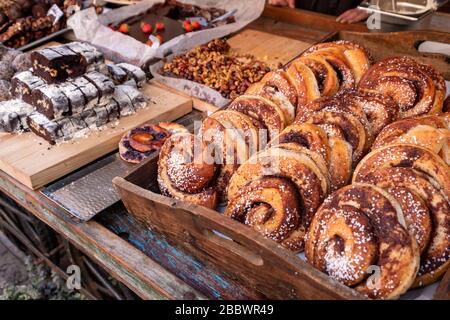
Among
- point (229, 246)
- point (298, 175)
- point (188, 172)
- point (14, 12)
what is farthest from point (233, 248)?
point (14, 12)

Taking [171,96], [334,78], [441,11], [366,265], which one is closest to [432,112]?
[334,78]

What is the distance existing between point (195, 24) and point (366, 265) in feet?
10.8

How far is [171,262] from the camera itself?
7.04 feet

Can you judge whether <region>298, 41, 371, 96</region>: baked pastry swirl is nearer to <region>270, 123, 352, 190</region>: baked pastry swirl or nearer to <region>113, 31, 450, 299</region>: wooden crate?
<region>270, 123, 352, 190</region>: baked pastry swirl

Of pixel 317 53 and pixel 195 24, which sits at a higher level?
pixel 317 53

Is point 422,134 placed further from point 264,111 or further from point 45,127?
point 45,127

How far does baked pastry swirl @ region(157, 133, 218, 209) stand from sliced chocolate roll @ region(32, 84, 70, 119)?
105cm

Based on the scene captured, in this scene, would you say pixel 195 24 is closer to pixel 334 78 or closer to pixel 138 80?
pixel 138 80

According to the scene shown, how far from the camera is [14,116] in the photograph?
304cm

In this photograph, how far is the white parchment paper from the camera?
394 centimetres

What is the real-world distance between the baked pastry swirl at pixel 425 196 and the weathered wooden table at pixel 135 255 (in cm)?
70

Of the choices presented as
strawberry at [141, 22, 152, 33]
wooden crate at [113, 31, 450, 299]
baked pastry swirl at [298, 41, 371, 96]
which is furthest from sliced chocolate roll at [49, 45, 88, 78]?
baked pastry swirl at [298, 41, 371, 96]

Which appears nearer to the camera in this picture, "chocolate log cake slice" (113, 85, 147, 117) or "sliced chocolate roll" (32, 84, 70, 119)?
"sliced chocolate roll" (32, 84, 70, 119)

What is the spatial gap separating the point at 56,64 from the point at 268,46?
6.38 feet
